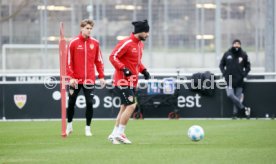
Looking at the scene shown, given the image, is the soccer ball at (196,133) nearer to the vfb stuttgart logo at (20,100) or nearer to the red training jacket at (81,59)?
the red training jacket at (81,59)

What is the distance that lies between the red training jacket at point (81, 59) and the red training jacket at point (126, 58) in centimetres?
186

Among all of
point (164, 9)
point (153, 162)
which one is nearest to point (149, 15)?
point (164, 9)

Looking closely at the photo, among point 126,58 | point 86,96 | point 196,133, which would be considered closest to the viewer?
point 196,133

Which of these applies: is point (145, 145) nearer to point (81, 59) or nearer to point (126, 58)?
point (126, 58)

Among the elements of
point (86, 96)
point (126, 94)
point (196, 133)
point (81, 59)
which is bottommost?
point (196, 133)

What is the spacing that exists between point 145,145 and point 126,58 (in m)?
1.65

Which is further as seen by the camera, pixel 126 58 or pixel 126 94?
pixel 126 58

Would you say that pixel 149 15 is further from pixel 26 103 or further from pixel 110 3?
pixel 26 103

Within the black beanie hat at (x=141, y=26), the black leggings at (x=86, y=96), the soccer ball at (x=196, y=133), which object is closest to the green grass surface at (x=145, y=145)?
the soccer ball at (x=196, y=133)

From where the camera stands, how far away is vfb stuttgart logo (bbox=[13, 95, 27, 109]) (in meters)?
23.8

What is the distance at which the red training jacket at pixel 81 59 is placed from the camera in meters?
17.1

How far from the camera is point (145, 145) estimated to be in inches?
579

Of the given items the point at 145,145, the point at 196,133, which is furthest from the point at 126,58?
the point at 196,133

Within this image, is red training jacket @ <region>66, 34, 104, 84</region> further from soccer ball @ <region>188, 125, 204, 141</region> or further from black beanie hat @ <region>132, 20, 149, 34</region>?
soccer ball @ <region>188, 125, 204, 141</region>
